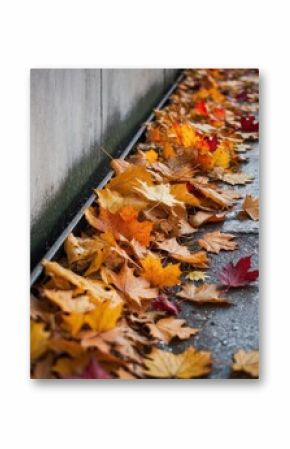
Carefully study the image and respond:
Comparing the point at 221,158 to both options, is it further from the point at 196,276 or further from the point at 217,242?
the point at 196,276

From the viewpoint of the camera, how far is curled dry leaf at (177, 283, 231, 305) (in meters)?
1.82

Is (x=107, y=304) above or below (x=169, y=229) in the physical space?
below

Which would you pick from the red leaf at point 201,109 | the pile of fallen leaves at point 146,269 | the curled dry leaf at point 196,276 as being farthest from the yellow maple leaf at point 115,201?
the red leaf at point 201,109

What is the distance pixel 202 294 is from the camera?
1.84 meters

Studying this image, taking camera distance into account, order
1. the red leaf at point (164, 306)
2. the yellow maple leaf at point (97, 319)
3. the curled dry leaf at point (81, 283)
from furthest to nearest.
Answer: the red leaf at point (164, 306)
the curled dry leaf at point (81, 283)
the yellow maple leaf at point (97, 319)

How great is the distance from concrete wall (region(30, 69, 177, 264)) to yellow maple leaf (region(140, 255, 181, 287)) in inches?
10.6

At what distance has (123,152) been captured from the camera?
2.43 metres

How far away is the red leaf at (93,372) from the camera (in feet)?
5.23

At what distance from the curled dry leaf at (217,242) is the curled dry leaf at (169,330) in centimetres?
36

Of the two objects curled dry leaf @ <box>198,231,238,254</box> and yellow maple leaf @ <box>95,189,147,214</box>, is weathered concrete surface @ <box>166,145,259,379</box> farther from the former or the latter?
yellow maple leaf @ <box>95,189,147,214</box>

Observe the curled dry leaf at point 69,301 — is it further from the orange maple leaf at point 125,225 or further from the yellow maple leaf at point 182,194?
the yellow maple leaf at point 182,194
